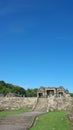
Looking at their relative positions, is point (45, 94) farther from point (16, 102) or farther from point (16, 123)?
point (16, 123)

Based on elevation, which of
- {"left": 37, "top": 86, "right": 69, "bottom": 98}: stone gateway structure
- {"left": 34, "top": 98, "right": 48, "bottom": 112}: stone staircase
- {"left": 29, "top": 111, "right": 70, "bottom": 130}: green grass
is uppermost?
{"left": 37, "top": 86, "right": 69, "bottom": 98}: stone gateway structure

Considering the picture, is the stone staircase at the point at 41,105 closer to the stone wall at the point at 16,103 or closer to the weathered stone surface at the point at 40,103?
the weathered stone surface at the point at 40,103

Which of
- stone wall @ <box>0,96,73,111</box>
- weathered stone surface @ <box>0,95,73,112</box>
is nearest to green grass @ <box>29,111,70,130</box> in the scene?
weathered stone surface @ <box>0,95,73,112</box>

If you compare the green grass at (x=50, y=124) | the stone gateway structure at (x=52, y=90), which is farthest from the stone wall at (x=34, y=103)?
the green grass at (x=50, y=124)

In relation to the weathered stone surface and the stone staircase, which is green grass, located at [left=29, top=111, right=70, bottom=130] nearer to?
the weathered stone surface

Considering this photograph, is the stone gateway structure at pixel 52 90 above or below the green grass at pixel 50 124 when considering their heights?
above

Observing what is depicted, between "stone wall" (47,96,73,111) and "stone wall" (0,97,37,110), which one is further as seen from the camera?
"stone wall" (0,97,37,110)

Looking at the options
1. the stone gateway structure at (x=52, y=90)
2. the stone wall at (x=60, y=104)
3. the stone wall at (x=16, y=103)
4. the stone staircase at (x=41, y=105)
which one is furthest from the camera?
the stone gateway structure at (x=52, y=90)

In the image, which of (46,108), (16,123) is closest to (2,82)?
(46,108)

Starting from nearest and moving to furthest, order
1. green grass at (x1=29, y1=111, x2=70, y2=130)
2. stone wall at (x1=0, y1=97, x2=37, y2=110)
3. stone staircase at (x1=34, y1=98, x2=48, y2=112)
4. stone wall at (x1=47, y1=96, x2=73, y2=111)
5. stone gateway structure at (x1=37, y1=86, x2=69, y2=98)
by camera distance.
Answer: green grass at (x1=29, y1=111, x2=70, y2=130) < stone wall at (x1=47, y1=96, x2=73, y2=111) < stone staircase at (x1=34, y1=98, x2=48, y2=112) < stone wall at (x1=0, y1=97, x2=37, y2=110) < stone gateway structure at (x1=37, y1=86, x2=69, y2=98)

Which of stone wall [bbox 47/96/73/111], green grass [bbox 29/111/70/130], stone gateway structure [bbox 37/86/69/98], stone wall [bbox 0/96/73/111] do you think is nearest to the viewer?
green grass [bbox 29/111/70/130]

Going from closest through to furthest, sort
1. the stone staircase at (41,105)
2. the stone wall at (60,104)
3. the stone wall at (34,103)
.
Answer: the stone wall at (60,104) → the stone wall at (34,103) → the stone staircase at (41,105)

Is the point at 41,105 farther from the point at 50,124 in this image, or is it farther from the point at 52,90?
the point at 50,124

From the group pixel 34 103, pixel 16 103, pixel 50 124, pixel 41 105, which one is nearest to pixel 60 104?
pixel 41 105
